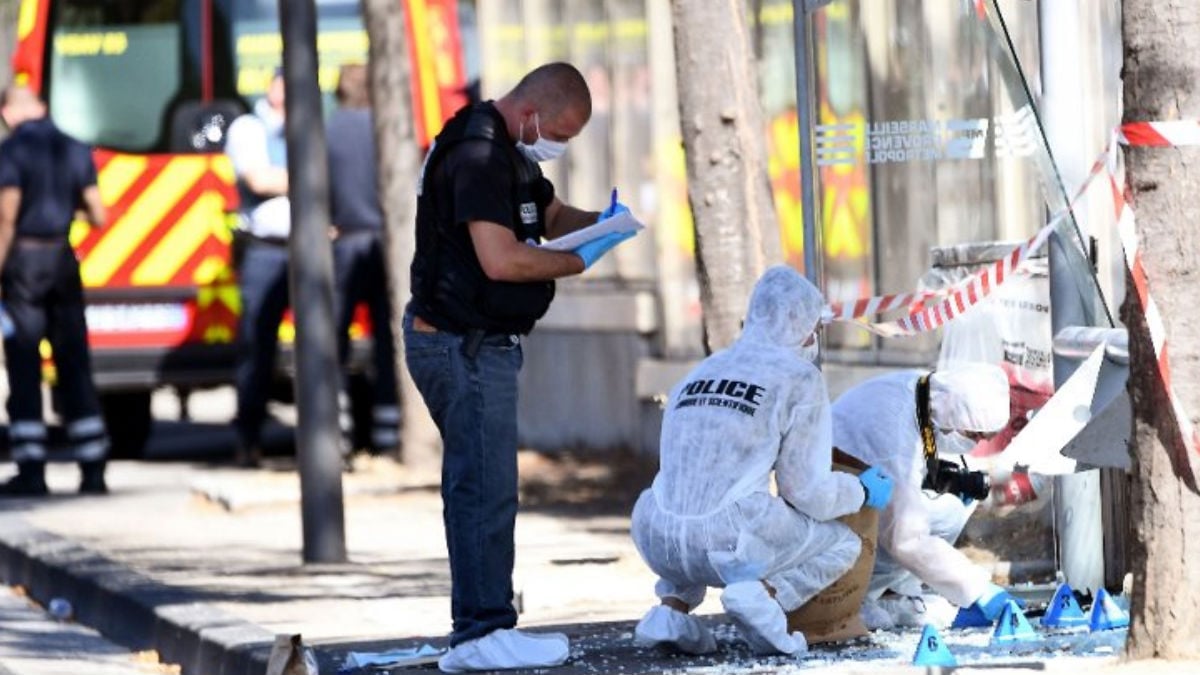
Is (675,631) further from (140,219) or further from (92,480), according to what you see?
(140,219)

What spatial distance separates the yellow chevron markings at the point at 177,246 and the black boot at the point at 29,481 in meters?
2.47

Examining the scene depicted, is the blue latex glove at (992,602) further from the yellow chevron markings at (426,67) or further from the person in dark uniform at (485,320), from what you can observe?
the yellow chevron markings at (426,67)

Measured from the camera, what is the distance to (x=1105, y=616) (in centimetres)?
824

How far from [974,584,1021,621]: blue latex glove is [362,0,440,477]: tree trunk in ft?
23.3

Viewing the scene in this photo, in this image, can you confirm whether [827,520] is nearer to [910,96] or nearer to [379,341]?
[910,96]

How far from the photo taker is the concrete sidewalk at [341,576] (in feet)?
27.0

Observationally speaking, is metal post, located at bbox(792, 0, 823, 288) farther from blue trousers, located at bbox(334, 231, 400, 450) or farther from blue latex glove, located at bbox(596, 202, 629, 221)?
blue trousers, located at bbox(334, 231, 400, 450)

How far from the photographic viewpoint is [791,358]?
321 inches

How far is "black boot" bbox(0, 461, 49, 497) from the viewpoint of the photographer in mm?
15625

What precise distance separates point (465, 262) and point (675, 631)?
44.6 inches

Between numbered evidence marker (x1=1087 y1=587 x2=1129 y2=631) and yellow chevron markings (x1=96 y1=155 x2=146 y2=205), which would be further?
yellow chevron markings (x1=96 y1=155 x2=146 y2=205)

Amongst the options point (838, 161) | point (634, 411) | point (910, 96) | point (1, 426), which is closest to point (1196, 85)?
point (838, 161)

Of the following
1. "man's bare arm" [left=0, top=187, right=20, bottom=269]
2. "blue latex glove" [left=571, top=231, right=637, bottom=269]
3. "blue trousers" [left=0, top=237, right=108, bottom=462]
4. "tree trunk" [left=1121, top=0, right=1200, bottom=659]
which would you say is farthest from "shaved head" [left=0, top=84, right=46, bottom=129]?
"tree trunk" [left=1121, top=0, right=1200, bottom=659]

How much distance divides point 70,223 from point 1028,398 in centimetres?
721
